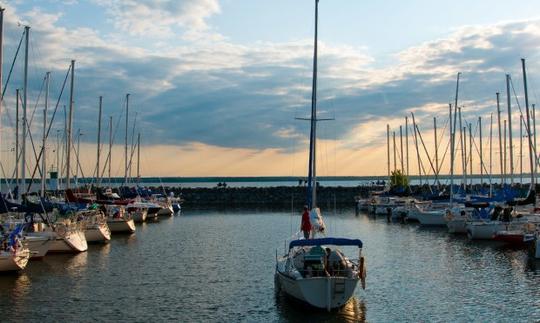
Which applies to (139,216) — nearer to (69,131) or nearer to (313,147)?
(69,131)

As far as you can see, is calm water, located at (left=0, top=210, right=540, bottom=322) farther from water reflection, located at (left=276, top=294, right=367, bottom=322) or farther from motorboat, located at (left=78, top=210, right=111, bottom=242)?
motorboat, located at (left=78, top=210, right=111, bottom=242)

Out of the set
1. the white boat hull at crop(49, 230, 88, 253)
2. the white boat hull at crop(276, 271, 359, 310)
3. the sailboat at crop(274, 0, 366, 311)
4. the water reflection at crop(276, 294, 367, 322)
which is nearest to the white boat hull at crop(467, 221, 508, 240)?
the sailboat at crop(274, 0, 366, 311)

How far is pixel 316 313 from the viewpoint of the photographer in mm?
20672

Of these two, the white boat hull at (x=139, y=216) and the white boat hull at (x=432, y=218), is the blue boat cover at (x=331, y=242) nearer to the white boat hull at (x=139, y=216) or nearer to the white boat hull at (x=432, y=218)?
the white boat hull at (x=432, y=218)

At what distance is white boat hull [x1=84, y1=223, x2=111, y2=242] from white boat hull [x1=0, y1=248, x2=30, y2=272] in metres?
12.6

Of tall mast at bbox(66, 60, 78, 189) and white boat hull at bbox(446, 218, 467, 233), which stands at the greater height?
tall mast at bbox(66, 60, 78, 189)

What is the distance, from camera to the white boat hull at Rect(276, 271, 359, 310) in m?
20.2

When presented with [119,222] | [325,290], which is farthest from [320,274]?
[119,222]

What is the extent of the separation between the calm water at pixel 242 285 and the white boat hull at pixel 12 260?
1.40 feet

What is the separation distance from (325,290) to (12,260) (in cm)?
1495

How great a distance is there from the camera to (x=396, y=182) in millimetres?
96688

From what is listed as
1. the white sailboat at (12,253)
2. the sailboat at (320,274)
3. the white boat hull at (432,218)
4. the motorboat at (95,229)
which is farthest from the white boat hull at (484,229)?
the white sailboat at (12,253)

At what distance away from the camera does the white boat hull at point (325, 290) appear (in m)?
20.2

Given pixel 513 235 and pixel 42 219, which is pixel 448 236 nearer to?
pixel 513 235
